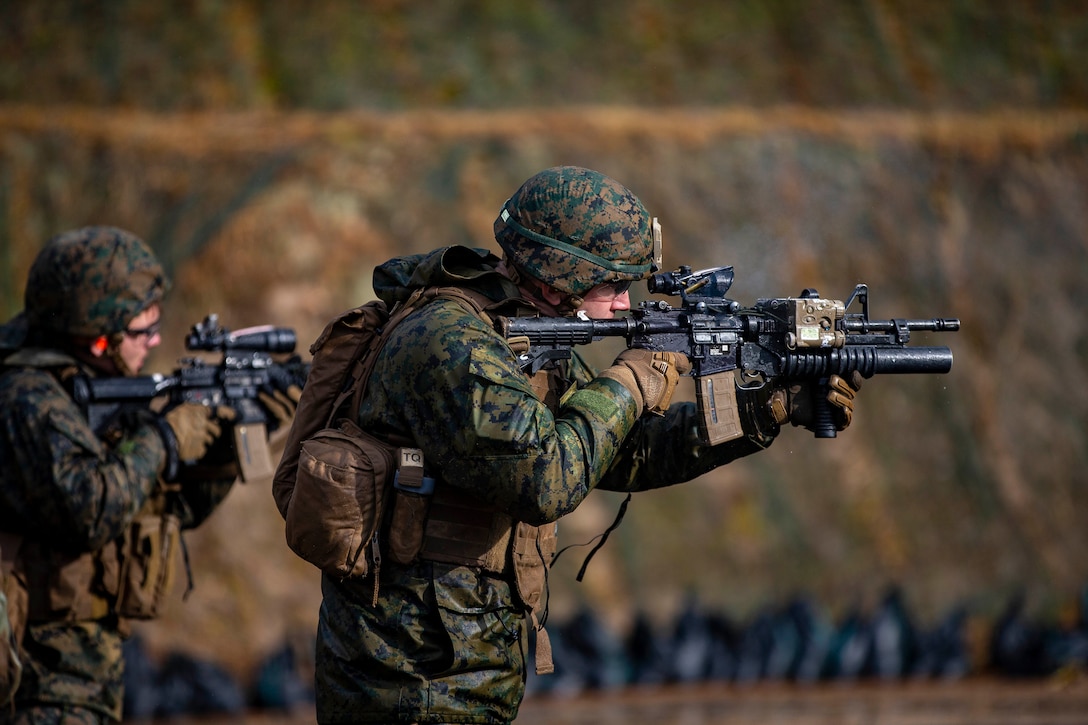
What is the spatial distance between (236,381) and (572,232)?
273 cm

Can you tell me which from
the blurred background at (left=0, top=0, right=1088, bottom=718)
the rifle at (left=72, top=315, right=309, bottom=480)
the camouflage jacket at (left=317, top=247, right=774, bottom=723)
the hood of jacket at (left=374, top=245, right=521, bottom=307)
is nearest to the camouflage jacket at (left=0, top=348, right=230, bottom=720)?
the rifle at (left=72, top=315, right=309, bottom=480)

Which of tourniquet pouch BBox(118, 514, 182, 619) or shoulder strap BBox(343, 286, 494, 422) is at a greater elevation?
shoulder strap BBox(343, 286, 494, 422)

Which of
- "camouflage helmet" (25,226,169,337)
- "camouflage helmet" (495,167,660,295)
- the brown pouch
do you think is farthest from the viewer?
"camouflage helmet" (25,226,169,337)

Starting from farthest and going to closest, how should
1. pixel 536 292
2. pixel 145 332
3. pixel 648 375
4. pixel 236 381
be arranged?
1. pixel 236 381
2. pixel 145 332
3. pixel 536 292
4. pixel 648 375

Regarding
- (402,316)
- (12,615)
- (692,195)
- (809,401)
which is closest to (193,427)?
(12,615)

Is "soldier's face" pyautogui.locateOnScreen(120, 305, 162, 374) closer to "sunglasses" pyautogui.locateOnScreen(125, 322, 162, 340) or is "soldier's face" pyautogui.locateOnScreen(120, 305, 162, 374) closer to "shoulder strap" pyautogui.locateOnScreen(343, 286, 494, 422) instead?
"sunglasses" pyautogui.locateOnScreen(125, 322, 162, 340)

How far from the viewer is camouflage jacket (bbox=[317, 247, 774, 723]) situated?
12.6 feet

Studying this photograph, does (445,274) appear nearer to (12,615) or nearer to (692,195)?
(12,615)

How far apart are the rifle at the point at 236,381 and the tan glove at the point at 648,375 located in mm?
2448

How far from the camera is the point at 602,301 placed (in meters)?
4.44

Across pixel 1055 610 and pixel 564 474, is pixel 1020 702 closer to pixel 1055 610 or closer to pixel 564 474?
pixel 1055 610

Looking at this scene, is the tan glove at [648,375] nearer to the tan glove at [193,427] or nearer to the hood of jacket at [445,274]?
the hood of jacket at [445,274]

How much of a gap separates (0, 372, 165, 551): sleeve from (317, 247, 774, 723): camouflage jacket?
1.68 metres

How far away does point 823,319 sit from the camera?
4566 millimetres
